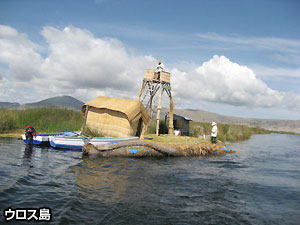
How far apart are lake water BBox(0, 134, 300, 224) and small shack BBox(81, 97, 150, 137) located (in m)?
4.17

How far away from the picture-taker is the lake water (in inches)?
219

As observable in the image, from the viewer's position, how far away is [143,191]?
7281mm

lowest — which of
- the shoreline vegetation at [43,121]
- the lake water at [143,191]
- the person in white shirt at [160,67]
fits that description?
the lake water at [143,191]

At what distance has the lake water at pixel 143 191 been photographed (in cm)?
557

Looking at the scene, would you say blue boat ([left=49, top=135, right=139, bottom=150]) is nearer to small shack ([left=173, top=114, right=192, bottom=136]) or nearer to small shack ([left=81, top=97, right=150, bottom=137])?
small shack ([left=81, top=97, right=150, bottom=137])

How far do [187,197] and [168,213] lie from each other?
4.77 ft

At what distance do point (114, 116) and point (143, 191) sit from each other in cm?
932

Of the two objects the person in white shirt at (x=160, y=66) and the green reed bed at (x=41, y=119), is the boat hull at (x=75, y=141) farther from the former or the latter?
the person in white shirt at (x=160, y=66)

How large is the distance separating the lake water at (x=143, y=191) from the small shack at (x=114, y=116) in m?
4.17

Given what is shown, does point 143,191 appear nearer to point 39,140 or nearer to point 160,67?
point 39,140

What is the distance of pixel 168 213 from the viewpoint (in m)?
5.73

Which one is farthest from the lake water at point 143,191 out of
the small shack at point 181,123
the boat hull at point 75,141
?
the small shack at point 181,123

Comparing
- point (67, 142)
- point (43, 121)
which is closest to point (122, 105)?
point (67, 142)

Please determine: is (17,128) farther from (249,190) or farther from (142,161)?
(249,190)
